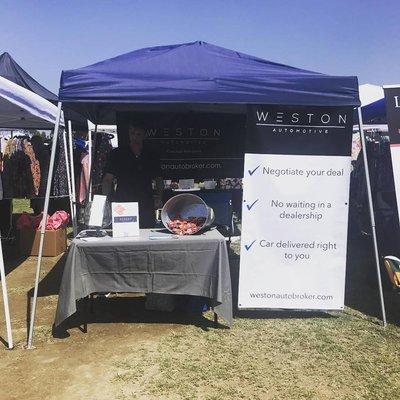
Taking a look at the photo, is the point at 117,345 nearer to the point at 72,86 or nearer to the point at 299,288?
the point at 299,288

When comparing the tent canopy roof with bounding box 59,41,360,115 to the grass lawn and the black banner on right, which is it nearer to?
the black banner on right

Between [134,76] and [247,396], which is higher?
[134,76]

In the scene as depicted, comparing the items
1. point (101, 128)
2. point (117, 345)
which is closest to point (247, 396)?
point (117, 345)

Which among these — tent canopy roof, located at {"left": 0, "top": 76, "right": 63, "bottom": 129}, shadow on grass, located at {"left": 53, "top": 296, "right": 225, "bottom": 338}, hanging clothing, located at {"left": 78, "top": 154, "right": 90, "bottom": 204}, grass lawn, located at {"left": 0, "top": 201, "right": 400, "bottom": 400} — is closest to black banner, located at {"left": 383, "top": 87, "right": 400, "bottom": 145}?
grass lawn, located at {"left": 0, "top": 201, "right": 400, "bottom": 400}

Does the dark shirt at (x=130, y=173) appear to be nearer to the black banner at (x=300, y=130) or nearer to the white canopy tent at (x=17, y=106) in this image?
the white canopy tent at (x=17, y=106)

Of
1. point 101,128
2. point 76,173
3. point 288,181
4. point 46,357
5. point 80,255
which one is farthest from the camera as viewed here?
point 101,128

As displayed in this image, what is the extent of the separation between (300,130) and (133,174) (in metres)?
1.81

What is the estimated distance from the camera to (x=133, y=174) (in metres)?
4.94

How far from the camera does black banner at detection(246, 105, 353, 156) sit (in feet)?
13.8

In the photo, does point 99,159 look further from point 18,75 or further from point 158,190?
point 158,190

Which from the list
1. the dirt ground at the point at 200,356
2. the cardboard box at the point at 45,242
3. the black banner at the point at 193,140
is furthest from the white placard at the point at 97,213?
the cardboard box at the point at 45,242

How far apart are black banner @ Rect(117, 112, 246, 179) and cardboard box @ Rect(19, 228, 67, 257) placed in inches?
81.2

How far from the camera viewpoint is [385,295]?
5164mm

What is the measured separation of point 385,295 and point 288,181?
1.99 metres
